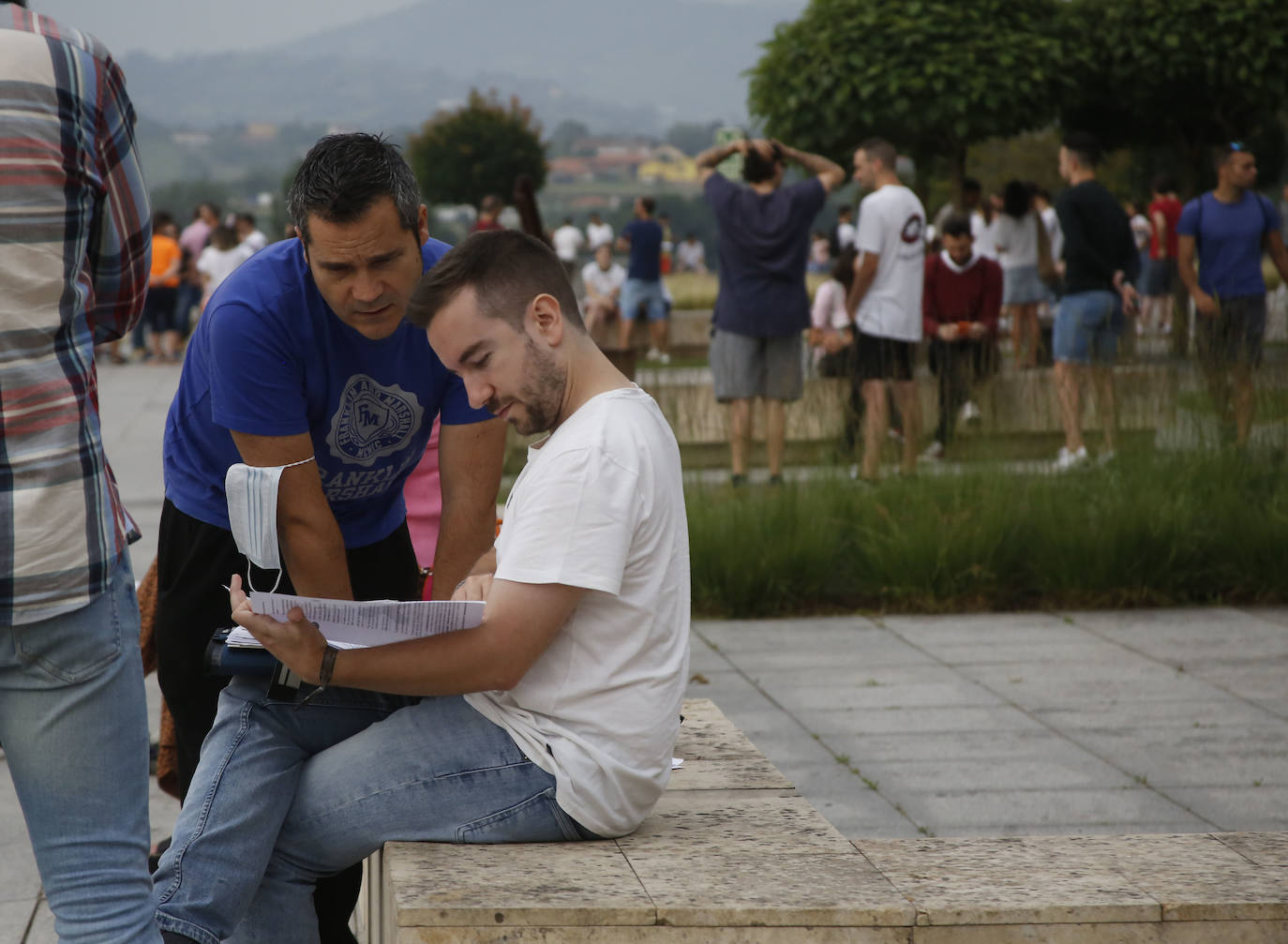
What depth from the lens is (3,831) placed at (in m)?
3.95

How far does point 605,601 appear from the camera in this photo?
7.61 ft

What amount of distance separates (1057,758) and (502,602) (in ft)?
9.26

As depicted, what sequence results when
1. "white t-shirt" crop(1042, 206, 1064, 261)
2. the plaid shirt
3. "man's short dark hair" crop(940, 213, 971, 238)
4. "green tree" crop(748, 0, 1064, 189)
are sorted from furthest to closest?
"green tree" crop(748, 0, 1064, 189) < "white t-shirt" crop(1042, 206, 1064, 261) < "man's short dark hair" crop(940, 213, 971, 238) < the plaid shirt

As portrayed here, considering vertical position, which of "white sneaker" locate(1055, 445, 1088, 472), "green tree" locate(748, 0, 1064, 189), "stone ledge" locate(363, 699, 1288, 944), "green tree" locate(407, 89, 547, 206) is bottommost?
"stone ledge" locate(363, 699, 1288, 944)

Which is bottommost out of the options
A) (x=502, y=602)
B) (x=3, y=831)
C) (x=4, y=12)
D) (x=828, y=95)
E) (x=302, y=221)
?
(x=3, y=831)

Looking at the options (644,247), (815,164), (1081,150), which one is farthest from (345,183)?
(644,247)

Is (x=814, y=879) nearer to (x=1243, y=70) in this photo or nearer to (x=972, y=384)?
(x=972, y=384)

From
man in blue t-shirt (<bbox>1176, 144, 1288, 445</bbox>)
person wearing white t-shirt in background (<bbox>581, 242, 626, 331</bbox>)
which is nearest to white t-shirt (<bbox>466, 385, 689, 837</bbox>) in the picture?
man in blue t-shirt (<bbox>1176, 144, 1288, 445</bbox>)

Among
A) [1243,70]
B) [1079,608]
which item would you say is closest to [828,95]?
[1243,70]

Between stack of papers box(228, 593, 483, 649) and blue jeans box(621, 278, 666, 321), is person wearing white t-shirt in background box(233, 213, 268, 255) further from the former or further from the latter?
stack of papers box(228, 593, 483, 649)

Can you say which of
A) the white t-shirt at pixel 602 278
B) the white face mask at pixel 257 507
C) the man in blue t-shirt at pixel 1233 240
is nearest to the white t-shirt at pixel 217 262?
the white t-shirt at pixel 602 278

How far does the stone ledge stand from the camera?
2.14m

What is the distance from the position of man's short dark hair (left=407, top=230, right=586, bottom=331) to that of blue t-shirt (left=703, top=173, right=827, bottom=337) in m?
5.96

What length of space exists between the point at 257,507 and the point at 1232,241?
7841 millimetres
